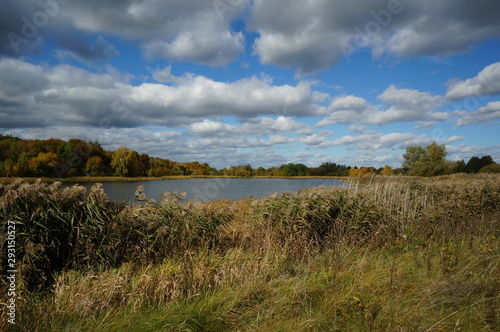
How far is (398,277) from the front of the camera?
394cm

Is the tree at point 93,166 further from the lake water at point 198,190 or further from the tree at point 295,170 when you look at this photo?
the tree at point 295,170

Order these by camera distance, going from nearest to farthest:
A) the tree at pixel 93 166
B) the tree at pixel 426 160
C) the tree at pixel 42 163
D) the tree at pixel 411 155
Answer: the tree at pixel 42 163
the tree at pixel 93 166
the tree at pixel 426 160
the tree at pixel 411 155

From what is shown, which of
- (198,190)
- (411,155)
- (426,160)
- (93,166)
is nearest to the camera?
(198,190)

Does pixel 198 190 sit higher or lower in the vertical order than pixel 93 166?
lower

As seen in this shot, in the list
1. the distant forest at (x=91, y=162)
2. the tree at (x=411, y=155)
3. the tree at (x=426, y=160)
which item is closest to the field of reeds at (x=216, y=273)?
the distant forest at (x=91, y=162)

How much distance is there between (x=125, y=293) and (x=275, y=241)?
10.3ft

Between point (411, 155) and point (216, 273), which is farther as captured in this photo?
point (411, 155)

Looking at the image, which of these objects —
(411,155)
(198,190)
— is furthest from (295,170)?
(198,190)

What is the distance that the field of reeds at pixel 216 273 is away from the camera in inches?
118

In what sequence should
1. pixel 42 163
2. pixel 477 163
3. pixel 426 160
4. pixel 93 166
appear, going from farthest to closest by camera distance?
1. pixel 426 160
2. pixel 477 163
3. pixel 93 166
4. pixel 42 163

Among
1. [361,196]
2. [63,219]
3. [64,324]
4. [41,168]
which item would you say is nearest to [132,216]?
[63,219]

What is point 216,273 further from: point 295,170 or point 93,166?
point 295,170

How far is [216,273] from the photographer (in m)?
4.23

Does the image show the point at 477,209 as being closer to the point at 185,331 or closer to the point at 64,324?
the point at 185,331
